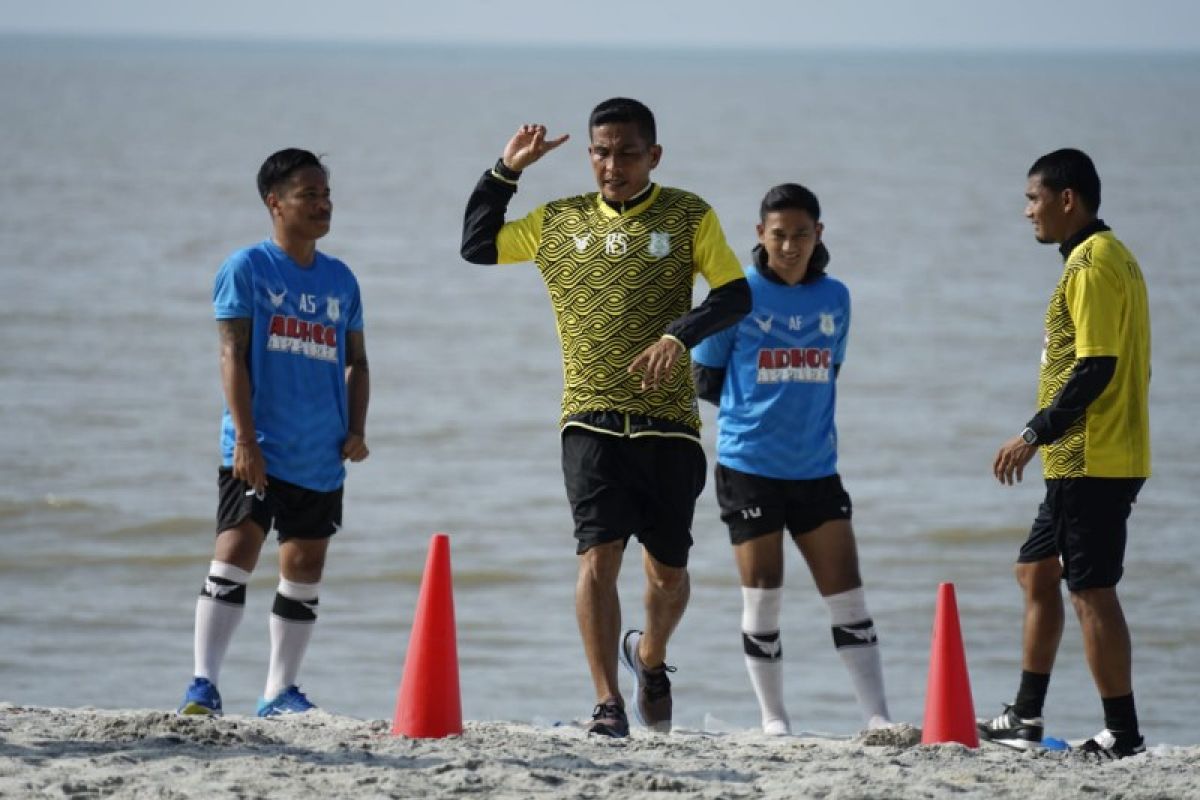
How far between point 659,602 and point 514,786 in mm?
1601

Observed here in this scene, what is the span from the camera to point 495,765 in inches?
260

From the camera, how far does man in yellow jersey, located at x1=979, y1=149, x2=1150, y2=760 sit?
23.9 ft

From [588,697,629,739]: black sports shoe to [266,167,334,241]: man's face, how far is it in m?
1.96

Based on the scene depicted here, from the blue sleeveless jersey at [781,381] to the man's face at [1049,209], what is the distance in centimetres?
89

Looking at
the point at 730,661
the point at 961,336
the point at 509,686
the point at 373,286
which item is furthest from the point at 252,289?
the point at 373,286

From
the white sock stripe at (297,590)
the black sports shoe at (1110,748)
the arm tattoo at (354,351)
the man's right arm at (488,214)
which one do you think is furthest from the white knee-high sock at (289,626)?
the black sports shoe at (1110,748)

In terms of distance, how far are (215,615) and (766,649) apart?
2.02 m

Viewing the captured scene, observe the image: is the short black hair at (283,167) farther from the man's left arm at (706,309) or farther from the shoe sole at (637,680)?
the shoe sole at (637,680)

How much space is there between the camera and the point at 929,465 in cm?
1833

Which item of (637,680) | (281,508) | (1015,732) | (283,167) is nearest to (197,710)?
(281,508)

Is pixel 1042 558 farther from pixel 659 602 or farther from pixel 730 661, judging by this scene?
pixel 730 661

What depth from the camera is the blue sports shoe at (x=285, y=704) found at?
7.88 meters

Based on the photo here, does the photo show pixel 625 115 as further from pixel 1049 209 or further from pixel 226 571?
pixel 226 571

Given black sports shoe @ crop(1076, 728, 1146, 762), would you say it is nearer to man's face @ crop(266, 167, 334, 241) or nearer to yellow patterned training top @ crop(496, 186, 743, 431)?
yellow patterned training top @ crop(496, 186, 743, 431)
